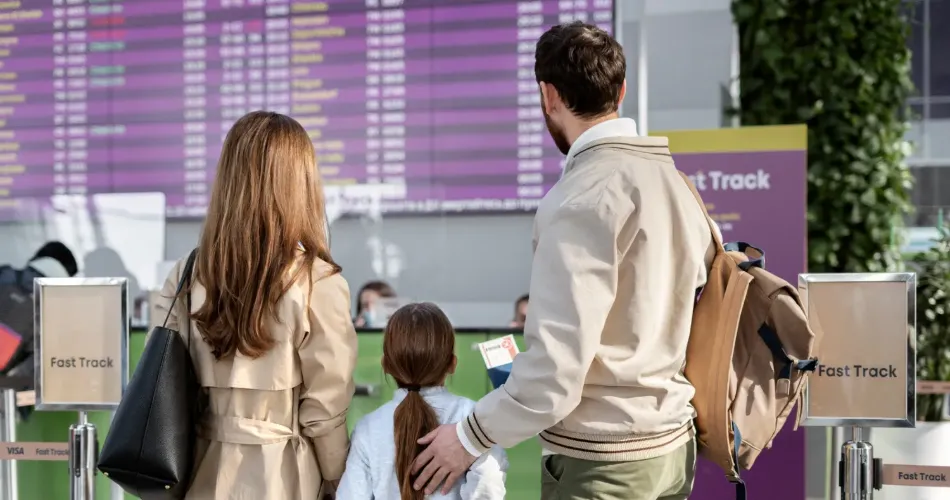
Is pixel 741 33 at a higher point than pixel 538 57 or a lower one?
higher

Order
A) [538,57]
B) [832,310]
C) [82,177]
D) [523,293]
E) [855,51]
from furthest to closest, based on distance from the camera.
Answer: [82,177] → [523,293] → [855,51] → [832,310] → [538,57]

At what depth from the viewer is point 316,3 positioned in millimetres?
4461

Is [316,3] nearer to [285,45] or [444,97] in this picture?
[285,45]

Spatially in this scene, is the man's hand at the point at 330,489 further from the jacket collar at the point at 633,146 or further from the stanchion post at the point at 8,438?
the stanchion post at the point at 8,438

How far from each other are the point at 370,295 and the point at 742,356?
9.03 ft

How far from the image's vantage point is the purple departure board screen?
13.8 ft

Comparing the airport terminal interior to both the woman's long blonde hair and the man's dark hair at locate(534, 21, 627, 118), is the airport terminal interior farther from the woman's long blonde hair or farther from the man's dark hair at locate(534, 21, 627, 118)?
the man's dark hair at locate(534, 21, 627, 118)

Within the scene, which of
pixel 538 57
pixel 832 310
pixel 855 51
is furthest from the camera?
pixel 855 51

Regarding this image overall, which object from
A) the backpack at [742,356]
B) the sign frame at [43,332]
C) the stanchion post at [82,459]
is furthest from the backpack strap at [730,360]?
the stanchion post at [82,459]

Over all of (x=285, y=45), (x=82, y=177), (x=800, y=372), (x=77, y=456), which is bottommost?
(x=77, y=456)

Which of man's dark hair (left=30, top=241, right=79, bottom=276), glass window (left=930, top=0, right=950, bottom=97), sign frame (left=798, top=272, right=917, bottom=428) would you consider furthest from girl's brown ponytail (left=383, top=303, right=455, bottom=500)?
glass window (left=930, top=0, right=950, bottom=97)

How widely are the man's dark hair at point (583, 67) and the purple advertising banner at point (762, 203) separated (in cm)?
169

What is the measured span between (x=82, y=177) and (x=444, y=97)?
6.85ft

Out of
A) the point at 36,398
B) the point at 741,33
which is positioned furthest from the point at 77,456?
the point at 741,33
